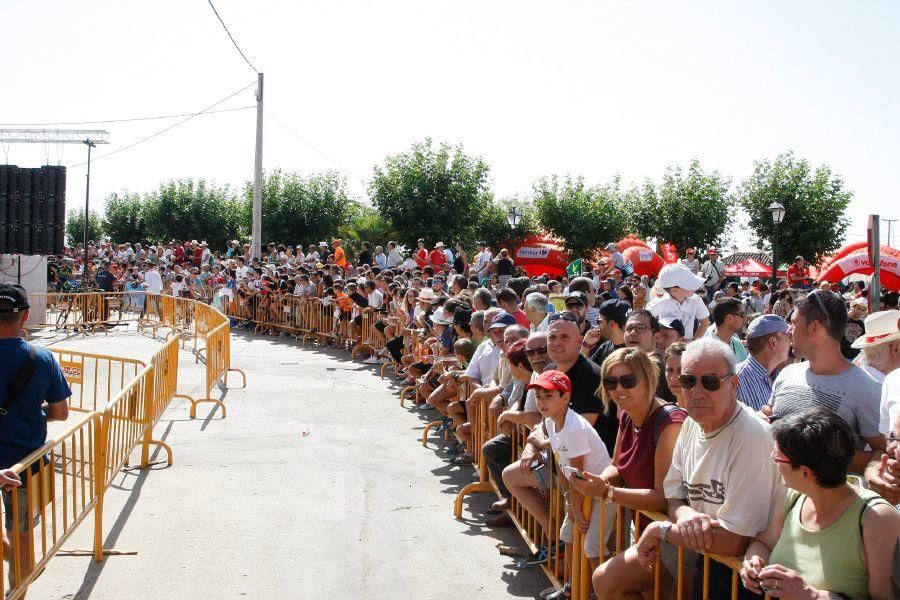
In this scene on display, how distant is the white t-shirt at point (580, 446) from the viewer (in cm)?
483

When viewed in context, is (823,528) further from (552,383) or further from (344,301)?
(344,301)

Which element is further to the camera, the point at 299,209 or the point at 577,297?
the point at 299,209

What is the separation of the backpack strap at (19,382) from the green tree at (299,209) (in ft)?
131

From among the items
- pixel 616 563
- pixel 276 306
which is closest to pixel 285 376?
pixel 276 306

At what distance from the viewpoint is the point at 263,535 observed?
6477 millimetres

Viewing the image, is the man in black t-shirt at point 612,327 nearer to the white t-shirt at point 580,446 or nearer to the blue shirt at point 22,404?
the white t-shirt at point 580,446

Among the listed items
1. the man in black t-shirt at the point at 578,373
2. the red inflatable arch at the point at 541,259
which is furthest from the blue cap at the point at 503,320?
the red inflatable arch at the point at 541,259

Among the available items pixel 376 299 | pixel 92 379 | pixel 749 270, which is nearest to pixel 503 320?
pixel 92 379

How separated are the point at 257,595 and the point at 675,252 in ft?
118

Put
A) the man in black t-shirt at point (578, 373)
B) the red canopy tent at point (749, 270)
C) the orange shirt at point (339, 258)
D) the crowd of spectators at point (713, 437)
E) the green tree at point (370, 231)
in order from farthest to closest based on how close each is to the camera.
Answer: the green tree at point (370, 231), the red canopy tent at point (749, 270), the orange shirt at point (339, 258), the man in black t-shirt at point (578, 373), the crowd of spectators at point (713, 437)

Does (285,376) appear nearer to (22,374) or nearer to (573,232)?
(22,374)

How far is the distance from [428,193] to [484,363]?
1019 inches

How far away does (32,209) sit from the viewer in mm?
22828

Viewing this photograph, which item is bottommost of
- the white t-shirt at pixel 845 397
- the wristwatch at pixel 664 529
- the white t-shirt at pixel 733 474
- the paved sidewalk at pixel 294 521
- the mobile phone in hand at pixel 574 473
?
the paved sidewalk at pixel 294 521
